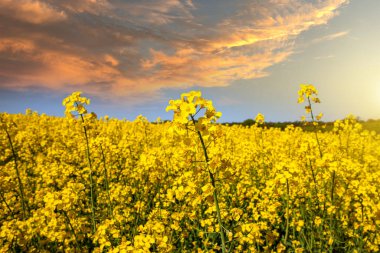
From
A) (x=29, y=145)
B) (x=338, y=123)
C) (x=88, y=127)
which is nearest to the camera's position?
(x=88, y=127)

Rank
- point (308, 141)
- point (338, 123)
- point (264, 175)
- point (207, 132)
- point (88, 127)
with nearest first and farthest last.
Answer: point (207, 132) → point (88, 127) → point (308, 141) → point (264, 175) → point (338, 123)

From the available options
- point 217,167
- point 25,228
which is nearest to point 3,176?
point 25,228

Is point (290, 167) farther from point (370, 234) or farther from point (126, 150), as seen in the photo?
point (126, 150)

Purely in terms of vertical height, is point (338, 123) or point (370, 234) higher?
point (338, 123)

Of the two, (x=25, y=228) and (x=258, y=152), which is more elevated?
(x=258, y=152)

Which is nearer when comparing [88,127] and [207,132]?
[207,132]

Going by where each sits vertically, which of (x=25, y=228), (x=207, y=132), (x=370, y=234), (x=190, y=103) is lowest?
(x=370, y=234)

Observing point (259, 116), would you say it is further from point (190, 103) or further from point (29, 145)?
point (29, 145)

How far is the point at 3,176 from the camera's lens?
6.73m

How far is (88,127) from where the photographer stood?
5.54 meters

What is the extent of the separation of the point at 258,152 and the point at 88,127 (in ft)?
21.0

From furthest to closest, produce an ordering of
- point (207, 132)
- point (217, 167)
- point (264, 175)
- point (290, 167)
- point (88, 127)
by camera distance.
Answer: point (264, 175) → point (88, 127) → point (290, 167) → point (217, 167) → point (207, 132)

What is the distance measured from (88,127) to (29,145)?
9.03 meters

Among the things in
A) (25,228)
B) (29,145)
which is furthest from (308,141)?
(29,145)
